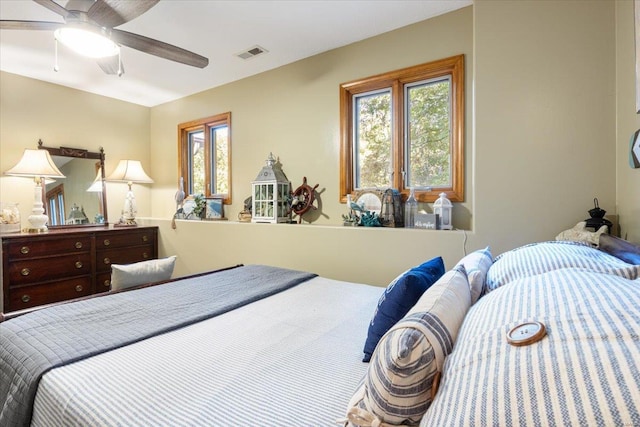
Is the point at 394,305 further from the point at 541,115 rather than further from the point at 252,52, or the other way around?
the point at 252,52

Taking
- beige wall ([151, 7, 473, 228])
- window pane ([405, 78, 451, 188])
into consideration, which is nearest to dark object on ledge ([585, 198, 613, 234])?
beige wall ([151, 7, 473, 228])

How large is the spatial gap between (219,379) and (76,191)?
156 inches

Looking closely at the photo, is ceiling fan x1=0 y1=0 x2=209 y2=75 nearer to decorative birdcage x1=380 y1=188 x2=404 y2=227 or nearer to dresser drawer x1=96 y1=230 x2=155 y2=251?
decorative birdcage x1=380 y1=188 x2=404 y2=227

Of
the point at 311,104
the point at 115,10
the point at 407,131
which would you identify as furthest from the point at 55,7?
the point at 407,131

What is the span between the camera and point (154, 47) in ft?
6.96

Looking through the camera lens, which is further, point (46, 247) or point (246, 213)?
point (246, 213)

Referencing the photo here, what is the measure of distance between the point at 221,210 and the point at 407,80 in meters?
2.47

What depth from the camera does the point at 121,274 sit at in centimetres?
194

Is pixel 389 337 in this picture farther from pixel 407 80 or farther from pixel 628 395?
pixel 407 80

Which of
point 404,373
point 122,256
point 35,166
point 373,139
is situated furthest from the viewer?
point 122,256

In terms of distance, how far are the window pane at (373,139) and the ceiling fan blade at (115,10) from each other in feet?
5.86

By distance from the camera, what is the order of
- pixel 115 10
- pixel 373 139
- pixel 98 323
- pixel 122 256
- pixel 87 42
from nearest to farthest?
pixel 98 323 < pixel 115 10 < pixel 87 42 < pixel 373 139 < pixel 122 256

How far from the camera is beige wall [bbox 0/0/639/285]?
1.73 metres

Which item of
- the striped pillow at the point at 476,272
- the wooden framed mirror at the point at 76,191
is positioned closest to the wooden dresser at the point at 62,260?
the wooden framed mirror at the point at 76,191
